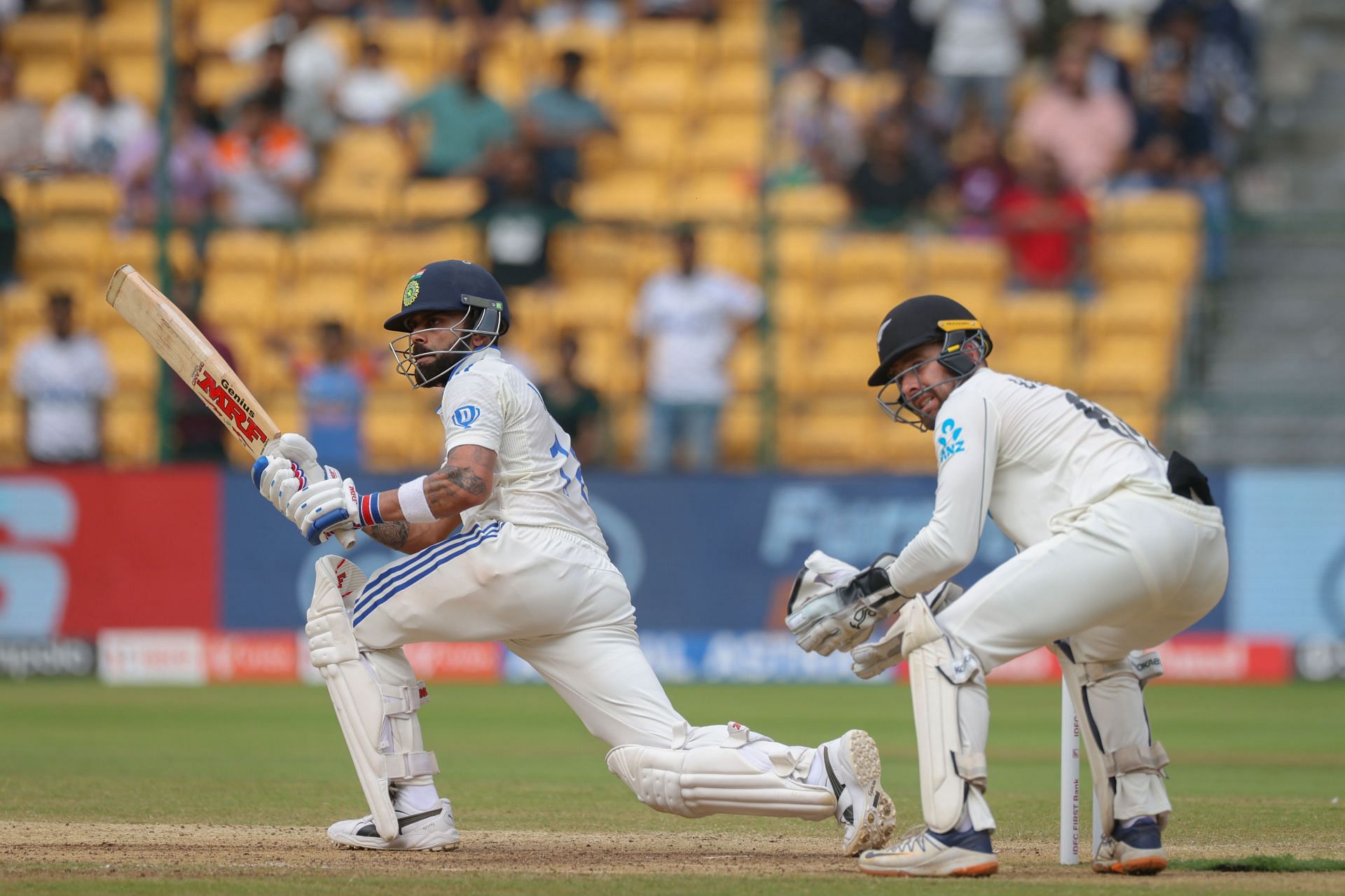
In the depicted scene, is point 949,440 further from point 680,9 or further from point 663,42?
point 680,9

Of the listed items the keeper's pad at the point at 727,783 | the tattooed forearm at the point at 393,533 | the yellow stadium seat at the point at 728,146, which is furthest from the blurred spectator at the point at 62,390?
the keeper's pad at the point at 727,783

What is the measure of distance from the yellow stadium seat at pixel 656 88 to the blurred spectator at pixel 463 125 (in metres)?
1.66

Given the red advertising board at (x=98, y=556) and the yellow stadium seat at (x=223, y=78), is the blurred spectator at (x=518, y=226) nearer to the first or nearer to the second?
the red advertising board at (x=98, y=556)

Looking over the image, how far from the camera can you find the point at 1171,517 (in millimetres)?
5371

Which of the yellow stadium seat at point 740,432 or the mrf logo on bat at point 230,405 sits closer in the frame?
the mrf logo on bat at point 230,405

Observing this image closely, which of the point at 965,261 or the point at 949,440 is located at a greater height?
Answer: the point at 965,261

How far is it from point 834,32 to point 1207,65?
3252 mm

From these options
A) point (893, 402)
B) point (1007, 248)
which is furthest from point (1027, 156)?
point (893, 402)

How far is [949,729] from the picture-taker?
17.3ft

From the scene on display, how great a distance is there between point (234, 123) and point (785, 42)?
5.04m

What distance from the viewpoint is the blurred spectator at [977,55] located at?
15.9m

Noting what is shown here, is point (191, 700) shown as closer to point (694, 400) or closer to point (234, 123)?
point (694, 400)

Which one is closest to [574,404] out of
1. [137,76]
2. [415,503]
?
[137,76]

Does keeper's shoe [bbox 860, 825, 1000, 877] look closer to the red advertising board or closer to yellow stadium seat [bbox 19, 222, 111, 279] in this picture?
the red advertising board
